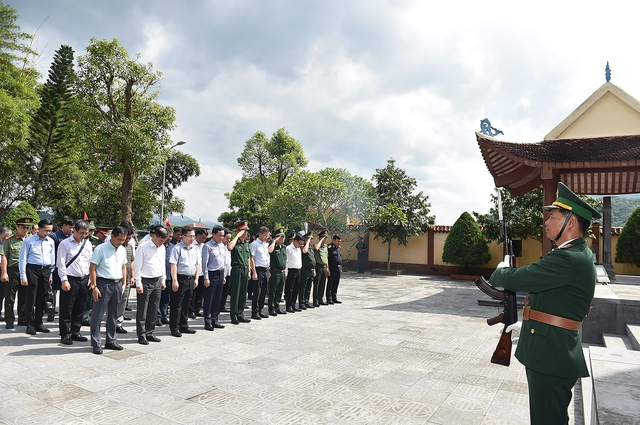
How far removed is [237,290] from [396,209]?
1287cm

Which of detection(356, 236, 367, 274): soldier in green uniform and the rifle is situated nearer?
the rifle

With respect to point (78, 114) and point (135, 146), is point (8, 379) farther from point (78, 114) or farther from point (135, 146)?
point (78, 114)

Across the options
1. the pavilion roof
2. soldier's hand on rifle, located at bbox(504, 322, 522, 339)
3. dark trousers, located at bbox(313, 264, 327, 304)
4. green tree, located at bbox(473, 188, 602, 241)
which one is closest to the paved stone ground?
soldier's hand on rifle, located at bbox(504, 322, 522, 339)

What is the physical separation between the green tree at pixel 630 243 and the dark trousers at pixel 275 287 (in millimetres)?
14573

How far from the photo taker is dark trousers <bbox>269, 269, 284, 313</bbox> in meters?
7.93

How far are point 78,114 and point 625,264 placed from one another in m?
23.8

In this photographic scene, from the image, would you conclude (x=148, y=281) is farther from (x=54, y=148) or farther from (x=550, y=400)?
(x=54, y=148)

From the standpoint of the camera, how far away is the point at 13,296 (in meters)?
6.47

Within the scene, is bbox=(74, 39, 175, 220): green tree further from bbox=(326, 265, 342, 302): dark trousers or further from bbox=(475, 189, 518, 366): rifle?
bbox=(475, 189, 518, 366): rifle

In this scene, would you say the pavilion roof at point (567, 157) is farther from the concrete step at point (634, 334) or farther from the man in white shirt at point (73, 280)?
the man in white shirt at point (73, 280)

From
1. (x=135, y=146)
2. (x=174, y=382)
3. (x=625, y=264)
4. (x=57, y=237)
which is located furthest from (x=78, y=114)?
(x=625, y=264)

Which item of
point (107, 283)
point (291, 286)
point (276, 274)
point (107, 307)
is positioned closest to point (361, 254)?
point (291, 286)

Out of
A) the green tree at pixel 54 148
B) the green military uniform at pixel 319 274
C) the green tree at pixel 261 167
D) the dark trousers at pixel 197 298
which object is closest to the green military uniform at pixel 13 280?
the dark trousers at pixel 197 298

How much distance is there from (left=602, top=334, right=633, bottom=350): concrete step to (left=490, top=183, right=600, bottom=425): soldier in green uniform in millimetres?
3284
